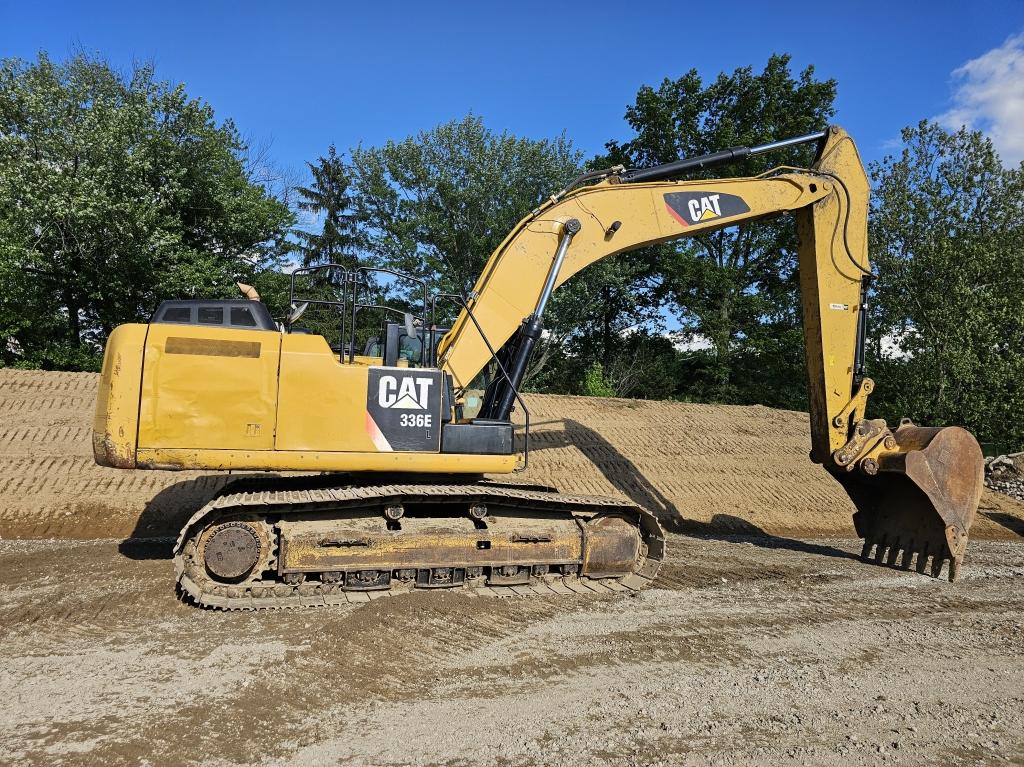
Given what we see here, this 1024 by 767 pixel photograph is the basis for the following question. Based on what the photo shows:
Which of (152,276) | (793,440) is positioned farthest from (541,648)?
(152,276)

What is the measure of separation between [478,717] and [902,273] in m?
21.5

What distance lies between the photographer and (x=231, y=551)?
6.20m

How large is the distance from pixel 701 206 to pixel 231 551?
19.9ft

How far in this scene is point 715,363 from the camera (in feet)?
89.9

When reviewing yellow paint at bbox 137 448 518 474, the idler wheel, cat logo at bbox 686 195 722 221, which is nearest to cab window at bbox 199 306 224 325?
yellow paint at bbox 137 448 518 474

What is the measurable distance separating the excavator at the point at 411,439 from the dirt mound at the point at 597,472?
12.8ft

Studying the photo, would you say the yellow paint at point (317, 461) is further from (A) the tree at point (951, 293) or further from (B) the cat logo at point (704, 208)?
(A) the tree at point (951, 293)

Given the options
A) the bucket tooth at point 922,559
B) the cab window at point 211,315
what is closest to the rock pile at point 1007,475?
the bucket tooth at point 922,559

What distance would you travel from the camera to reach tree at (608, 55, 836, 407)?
88.1 ft

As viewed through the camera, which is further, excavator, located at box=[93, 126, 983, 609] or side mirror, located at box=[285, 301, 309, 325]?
side mirror, located at box=[285, 301, 309, 325]

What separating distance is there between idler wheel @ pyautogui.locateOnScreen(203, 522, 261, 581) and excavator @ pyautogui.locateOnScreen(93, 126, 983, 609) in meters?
0.01

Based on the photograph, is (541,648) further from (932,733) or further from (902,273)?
(902,273)

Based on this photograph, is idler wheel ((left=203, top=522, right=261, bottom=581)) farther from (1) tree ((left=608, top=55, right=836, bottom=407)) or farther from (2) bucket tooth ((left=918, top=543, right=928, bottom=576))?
(1) tree ((left=608, top=55, right=836, bottom=407))

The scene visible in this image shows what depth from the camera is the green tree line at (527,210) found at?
58.4 feet
